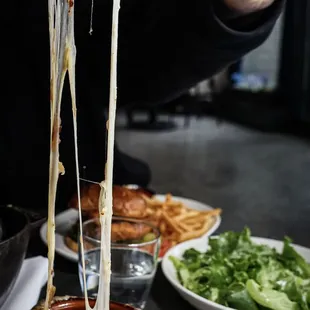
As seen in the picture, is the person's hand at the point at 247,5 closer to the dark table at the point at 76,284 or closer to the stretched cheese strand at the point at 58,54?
the dark table at the point at 76,284

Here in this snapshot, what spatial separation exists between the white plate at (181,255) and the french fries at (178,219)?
54 mm

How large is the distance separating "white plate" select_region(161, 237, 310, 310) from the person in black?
0.19 metres

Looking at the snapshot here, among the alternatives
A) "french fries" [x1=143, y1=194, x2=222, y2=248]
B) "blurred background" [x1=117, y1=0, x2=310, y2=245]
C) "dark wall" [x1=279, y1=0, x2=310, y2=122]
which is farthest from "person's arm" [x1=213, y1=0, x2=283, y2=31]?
"dark wall" [x1=279, y1=0, x2=310, y2=122]

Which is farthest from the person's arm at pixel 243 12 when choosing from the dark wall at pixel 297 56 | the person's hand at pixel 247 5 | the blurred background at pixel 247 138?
the dark wall at pixel 297 56

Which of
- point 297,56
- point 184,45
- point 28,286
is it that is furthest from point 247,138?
point 28,286

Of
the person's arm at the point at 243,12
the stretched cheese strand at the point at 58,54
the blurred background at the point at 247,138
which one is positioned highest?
the person's arm at the point at 243,12

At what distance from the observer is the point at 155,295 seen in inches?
26.3

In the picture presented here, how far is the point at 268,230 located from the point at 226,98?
11.6 ft

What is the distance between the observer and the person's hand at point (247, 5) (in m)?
0.81

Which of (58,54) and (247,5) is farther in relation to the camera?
(247,5)

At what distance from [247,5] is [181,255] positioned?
1.20 ft

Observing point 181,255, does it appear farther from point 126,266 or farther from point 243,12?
point 243,12

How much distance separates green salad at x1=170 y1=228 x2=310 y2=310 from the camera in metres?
0.60

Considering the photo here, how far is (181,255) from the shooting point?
770 mm
